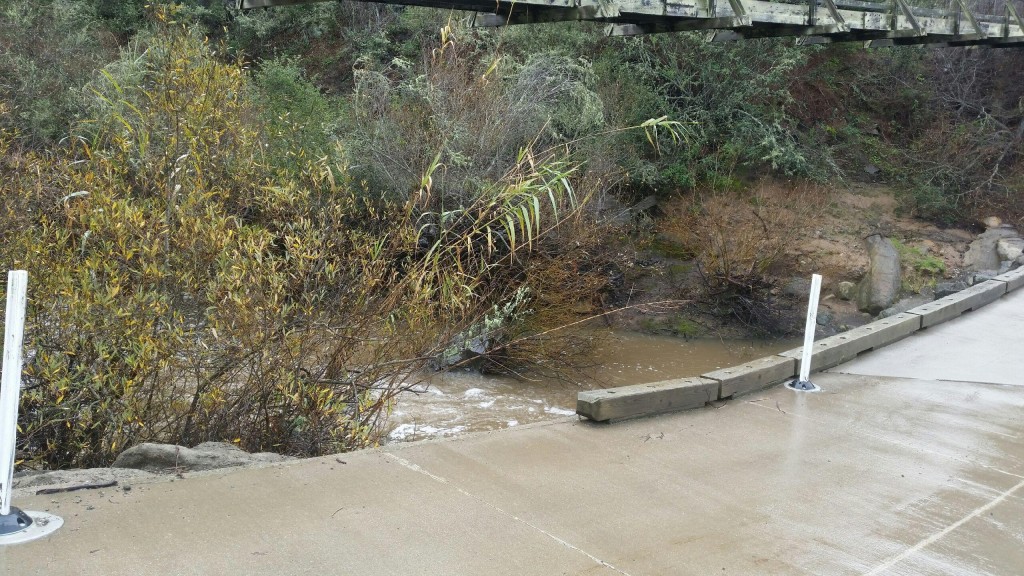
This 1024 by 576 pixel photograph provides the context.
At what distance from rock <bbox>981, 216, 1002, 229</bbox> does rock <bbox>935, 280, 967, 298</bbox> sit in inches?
112

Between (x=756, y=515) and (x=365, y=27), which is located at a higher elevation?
(x=365, y=27)

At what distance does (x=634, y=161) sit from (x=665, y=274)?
2341 mm

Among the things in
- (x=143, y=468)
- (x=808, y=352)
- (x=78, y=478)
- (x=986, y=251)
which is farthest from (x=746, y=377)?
(x=986, y=251)

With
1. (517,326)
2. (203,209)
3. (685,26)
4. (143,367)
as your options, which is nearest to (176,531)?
(143,367)

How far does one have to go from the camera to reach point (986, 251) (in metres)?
16.7

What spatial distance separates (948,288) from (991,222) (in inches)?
143

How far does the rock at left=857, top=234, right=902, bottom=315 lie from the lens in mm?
15586

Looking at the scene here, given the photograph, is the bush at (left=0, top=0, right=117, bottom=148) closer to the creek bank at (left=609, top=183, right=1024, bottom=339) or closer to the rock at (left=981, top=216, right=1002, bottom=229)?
the creek bank at (left=609, top=183, right=1024, bottom=339)

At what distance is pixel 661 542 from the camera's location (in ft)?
14.5

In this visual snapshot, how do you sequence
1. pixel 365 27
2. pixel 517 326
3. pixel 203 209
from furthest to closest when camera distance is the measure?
pixel 365 27 < pixel 517 326 < pixel 203 209

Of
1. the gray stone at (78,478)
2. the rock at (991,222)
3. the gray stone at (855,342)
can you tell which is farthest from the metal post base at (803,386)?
the rock at (991,222)

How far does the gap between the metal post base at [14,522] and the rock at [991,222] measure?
18511 mm

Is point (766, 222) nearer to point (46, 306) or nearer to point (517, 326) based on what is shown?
→ point (517, 326)

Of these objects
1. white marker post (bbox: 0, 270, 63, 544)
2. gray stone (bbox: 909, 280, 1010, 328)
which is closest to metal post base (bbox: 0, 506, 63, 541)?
white marker post (bbox: 0, 270, 63, 544)
